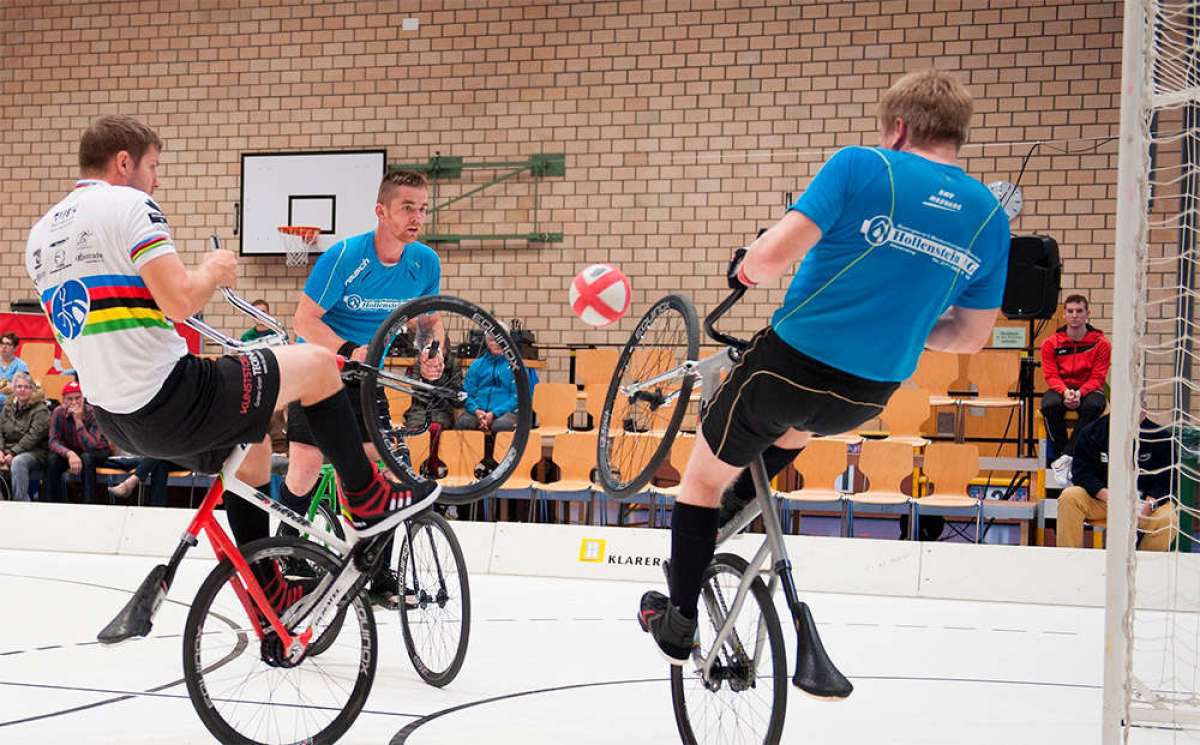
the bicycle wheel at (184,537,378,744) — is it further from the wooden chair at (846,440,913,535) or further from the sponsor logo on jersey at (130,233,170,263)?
the wooden chair at (846,440,913,535)

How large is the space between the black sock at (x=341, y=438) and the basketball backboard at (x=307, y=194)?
→ 9.67m

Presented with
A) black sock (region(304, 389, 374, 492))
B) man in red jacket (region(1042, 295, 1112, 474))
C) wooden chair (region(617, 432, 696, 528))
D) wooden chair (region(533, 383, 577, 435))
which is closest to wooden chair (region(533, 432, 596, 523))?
wooden chair (region(617, 432, 696, 528))

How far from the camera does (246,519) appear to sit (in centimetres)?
360

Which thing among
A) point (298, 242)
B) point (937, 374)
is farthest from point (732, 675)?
point (298, 242)

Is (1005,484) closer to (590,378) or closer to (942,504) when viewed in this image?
(942,504)

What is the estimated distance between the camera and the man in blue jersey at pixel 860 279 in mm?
2670

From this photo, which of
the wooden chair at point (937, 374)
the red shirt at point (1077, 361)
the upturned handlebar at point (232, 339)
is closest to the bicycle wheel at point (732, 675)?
the upturned handlebar at point (232, 339)

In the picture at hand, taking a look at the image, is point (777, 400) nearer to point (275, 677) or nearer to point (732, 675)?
point (732, 675)

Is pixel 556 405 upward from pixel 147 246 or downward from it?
downward

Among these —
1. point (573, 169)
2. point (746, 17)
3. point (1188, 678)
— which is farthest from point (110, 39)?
point (1188, 678)

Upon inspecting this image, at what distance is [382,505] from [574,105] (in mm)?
10030

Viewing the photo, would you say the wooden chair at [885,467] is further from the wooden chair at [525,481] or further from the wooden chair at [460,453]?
the wooden chair at [460,453]

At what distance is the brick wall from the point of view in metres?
11.8

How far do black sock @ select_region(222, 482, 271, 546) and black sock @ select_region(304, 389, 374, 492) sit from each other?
0.34 m
